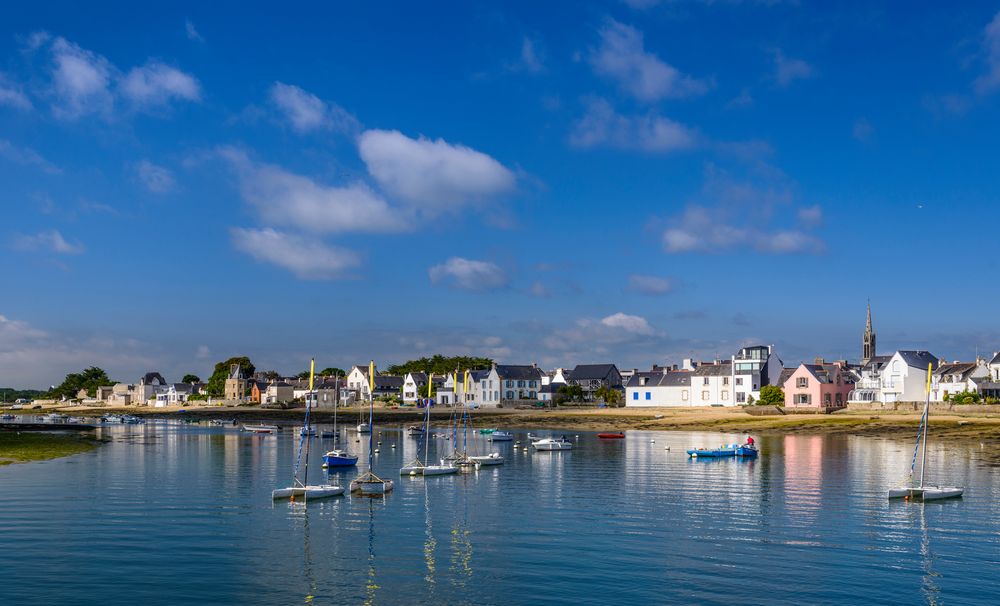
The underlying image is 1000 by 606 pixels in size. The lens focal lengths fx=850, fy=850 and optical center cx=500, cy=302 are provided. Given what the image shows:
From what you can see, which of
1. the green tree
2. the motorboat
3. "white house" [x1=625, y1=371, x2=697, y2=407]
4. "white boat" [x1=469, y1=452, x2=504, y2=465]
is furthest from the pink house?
the motorboat

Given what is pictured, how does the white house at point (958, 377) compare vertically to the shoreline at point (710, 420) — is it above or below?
above

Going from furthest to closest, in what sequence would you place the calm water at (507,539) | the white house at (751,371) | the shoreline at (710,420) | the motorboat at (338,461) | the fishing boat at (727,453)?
the white house at (751,371), the shoreline at (710,420), the fishing boat at (727,453), the motorboat at (338,461), the calm water at (507,539)

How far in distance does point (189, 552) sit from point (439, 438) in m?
71.8

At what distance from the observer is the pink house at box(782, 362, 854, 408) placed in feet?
403

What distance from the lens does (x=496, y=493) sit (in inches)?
1932

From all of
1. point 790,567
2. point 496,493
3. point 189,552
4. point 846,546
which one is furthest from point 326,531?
point 846,546

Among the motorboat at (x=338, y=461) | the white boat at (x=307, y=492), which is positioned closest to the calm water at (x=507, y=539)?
the white boat at (x=307, y=492)

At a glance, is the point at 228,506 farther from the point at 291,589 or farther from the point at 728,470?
the point at 728,470

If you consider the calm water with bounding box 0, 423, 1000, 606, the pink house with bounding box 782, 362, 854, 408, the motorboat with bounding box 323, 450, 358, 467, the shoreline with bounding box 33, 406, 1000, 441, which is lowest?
the shoreline with bounding box 33, 406, 1000, 441

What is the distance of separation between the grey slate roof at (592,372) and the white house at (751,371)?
43.7 meters

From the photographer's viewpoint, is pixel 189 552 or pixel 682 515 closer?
pixel 189 552

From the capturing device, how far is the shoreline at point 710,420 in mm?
91938

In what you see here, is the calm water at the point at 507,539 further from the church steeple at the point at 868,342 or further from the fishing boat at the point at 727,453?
the church steeple at the point at 868,342

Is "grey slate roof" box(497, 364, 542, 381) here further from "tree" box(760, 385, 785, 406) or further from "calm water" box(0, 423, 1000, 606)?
"calm water" box(0, 423, 1000, 606)
